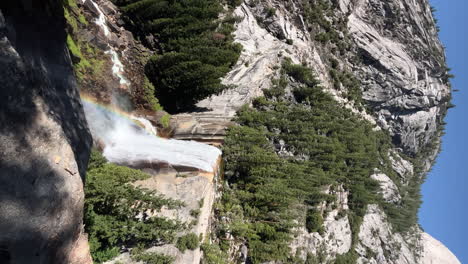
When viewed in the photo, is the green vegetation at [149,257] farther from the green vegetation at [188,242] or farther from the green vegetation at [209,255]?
the green vegetation at [209,255]

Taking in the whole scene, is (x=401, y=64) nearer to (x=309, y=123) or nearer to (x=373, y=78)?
(x=373, y=78)

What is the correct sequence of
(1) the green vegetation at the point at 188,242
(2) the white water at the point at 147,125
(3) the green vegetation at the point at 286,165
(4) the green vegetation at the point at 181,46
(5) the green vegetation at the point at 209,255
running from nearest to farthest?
(1) the green vegetation at the point at 188,242, (5) the green vegetation at the point at 209,255, (3) the green vegetation at the point at 286,165, (2) the white water at the point at 147,125, (4) the green vegetation at the point at 181,46

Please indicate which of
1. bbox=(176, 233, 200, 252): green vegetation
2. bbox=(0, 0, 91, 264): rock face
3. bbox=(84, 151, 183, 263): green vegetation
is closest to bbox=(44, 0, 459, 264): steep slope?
bbox=(176, 233, 200, 252): green vegetation

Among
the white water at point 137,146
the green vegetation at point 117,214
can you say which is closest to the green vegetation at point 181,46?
the white water at point 137,146

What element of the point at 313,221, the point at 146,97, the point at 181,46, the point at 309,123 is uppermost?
the point at 181,46

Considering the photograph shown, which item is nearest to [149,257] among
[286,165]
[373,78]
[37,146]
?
[37,146]

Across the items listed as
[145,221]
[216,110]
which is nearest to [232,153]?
[216,110]

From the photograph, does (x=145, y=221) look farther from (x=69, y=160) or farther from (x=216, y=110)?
(x=216, y=110)
